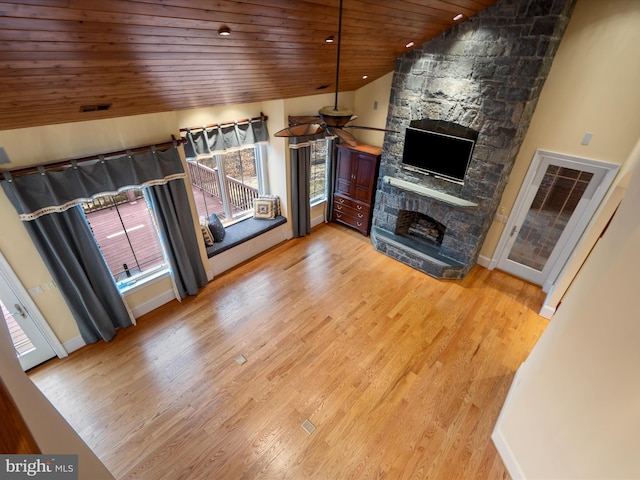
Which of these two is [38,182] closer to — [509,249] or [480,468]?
[480,468]

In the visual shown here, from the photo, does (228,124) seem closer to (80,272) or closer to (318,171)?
(318,171)

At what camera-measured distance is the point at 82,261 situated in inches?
136

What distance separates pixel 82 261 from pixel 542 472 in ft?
16.1

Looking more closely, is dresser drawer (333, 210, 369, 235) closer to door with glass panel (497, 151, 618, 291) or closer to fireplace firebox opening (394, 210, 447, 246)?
fireplace firebox opening (394, 210, 447, 246)

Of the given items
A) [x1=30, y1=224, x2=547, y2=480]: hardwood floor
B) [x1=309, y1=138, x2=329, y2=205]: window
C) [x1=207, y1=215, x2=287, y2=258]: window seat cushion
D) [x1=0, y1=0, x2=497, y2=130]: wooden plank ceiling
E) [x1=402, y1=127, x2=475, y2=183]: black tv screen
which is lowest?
[x1=30, y1=224, x2=547, y2=480]: hardwood floor

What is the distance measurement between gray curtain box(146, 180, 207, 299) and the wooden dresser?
3057 mm

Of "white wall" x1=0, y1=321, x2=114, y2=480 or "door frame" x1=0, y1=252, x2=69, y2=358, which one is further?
"door frame" x1=0, y1=252, x2=69, y2=358

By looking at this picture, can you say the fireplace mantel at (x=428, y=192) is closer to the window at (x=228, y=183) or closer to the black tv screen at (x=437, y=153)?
the black tv screen at (x=437, y=153)

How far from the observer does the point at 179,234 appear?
4164 mm

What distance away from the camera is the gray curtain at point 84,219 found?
2963mm

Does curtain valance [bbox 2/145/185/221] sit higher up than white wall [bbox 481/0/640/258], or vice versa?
white wall [bbox 481/0/640/258]

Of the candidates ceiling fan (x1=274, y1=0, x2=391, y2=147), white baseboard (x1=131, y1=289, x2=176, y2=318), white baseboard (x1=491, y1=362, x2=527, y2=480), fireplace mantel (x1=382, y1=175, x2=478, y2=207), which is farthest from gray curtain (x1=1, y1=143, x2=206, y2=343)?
white baseboard (x1=491, y1=362, x2=527, y2=480)

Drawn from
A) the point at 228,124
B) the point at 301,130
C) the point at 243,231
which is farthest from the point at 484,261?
the point at 228,124

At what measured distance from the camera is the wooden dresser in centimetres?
567
